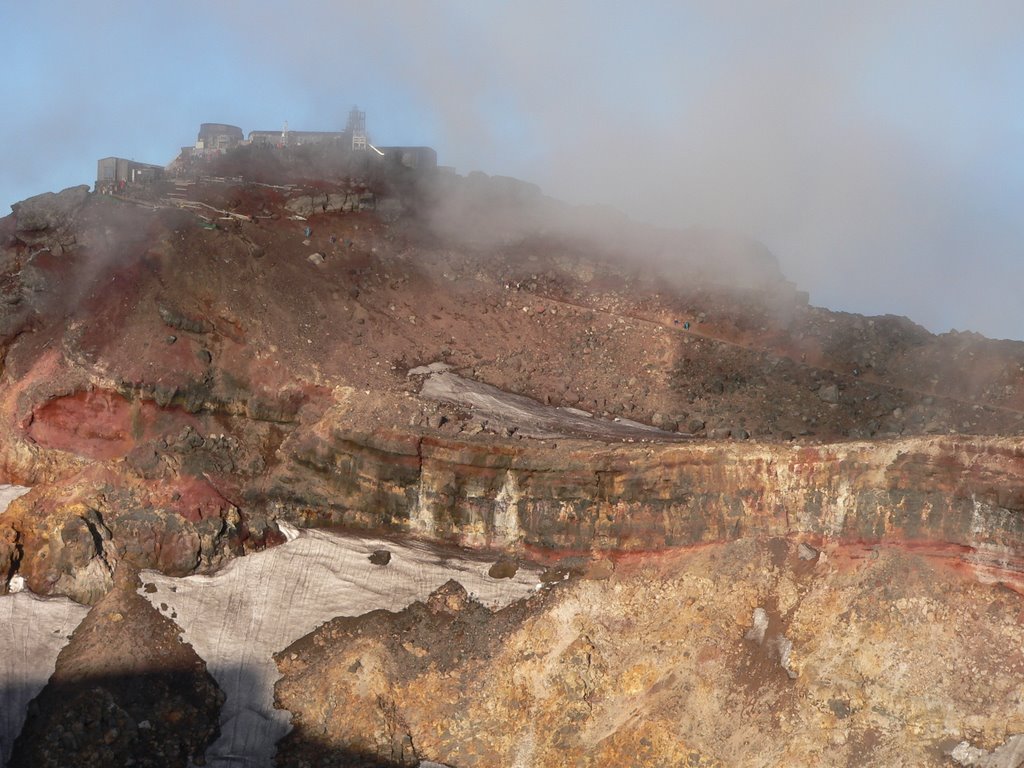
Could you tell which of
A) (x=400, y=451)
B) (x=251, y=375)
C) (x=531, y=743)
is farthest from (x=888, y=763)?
(x=251, y=375)

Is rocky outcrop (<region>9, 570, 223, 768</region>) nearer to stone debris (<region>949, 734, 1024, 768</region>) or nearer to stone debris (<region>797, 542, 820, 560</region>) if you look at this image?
stone debris (<region>797, 542, 820, 560</region>)

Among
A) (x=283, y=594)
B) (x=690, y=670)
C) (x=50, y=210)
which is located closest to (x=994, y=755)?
(x=690, y=670)

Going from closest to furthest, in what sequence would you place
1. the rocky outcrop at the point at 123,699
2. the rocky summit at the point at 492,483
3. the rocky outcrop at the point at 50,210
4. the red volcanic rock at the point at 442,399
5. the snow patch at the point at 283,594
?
1. the rocky outcrop at the point at 123,699
2. the rocky summit at the point at 492,483
3. the snow patch at the point at 283,594
4. the red volcanic rock at the point at 442,399
5. the rocky outcrop at the point at 50,210

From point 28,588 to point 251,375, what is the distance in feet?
29.2

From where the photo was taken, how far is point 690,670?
110 ft

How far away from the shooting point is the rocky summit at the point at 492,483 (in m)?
32.6

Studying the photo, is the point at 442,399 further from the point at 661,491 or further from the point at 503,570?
the point at 661,491

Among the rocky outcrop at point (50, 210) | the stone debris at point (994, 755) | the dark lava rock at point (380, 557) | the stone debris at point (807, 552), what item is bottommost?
the stone debris at point (994, 755)

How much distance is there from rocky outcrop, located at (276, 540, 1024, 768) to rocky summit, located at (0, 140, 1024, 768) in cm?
7

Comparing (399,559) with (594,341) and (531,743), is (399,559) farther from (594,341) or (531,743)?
(594,341)

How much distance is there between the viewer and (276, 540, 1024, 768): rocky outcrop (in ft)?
103

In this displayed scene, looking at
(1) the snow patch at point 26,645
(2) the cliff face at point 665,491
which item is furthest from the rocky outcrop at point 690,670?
(1) the snow patch at point 26,645

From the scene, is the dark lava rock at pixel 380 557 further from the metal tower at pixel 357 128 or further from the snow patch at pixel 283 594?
the metal tower at pixel 357 128

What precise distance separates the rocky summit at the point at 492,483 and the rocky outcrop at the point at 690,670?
74 mm
